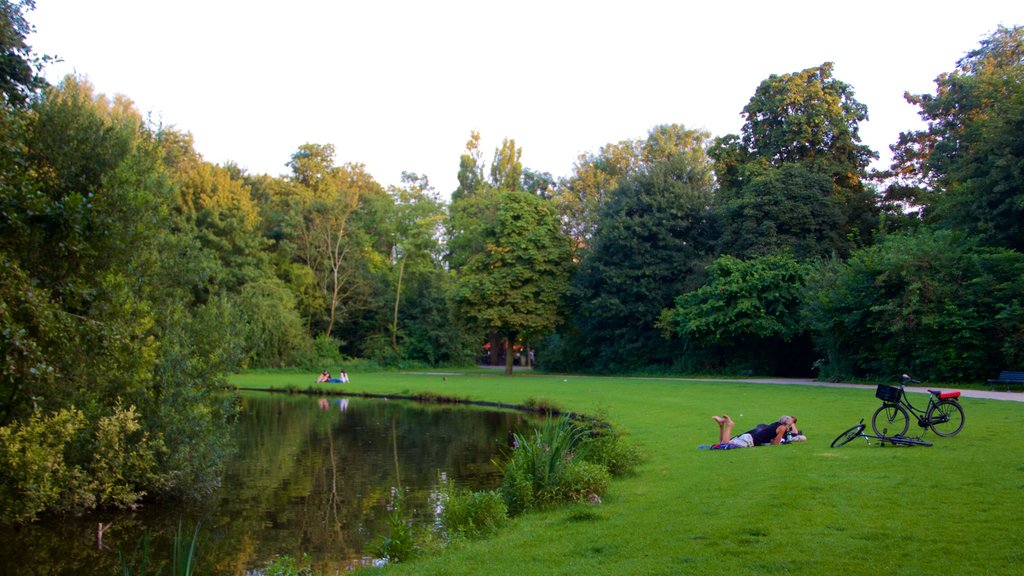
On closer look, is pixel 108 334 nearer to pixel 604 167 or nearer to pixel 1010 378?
pixel 1010 378

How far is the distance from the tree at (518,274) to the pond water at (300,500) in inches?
725

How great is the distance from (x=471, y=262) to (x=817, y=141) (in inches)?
795

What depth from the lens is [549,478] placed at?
408 inches

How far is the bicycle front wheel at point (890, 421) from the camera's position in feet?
41.9

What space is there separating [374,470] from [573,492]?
715 cm

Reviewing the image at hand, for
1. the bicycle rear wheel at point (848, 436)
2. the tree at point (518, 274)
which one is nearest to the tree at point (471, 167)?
the tree at point (518, 274)

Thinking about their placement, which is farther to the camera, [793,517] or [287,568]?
[793,517]

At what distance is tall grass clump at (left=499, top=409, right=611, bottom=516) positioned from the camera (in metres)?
10.2

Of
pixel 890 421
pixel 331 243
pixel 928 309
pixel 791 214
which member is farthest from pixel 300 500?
pixel 331 243

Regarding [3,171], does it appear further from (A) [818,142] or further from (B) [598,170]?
(B) [598,170]

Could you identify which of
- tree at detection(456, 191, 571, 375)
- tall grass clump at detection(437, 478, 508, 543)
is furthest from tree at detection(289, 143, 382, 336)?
tall grass clump at detection(437, 478, 508, 543)

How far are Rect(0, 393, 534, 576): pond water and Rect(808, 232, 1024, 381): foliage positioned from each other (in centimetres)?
1404

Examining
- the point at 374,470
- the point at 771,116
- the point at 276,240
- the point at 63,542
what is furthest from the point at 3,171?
the point at 276,240

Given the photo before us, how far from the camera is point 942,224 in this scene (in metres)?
30.9
